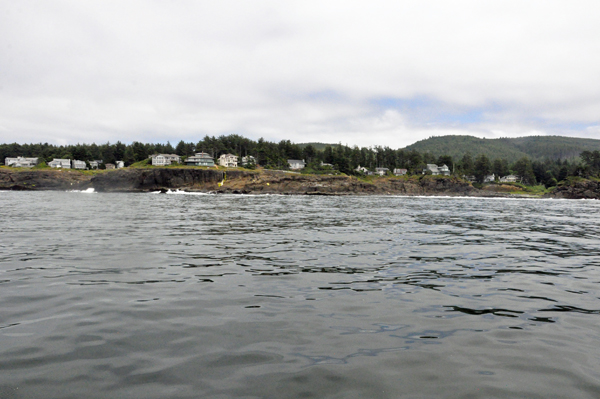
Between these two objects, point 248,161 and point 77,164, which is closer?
point 248,161

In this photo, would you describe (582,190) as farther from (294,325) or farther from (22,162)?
(22,162)

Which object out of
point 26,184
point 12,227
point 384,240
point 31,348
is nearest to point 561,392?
point 31,348

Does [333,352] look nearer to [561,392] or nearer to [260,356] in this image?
[260,356]

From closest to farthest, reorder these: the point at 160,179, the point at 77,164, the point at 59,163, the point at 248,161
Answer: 1. the point at 160,179
2. the point at 248,161
3. the point at 59,163
4. the point at 77,164

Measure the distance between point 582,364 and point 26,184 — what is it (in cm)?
16506

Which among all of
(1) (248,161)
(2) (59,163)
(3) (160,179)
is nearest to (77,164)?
(2) (59,163)

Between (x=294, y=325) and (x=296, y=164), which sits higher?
(x=296, y=164)

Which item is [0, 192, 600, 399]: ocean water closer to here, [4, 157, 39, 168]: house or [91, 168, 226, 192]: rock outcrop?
[91, 168, 226, 192]: rock outcrop

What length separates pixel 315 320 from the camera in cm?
736

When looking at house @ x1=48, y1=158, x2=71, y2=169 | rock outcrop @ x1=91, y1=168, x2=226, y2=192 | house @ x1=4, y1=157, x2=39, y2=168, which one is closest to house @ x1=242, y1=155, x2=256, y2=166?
rock outcrop @ x1=91, y1=168, x2=226, y2=192

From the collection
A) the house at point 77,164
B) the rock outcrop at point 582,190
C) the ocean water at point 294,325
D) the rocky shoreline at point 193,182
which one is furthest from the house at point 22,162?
the rock outcrop at point 582,190

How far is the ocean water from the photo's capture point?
4.98 metres

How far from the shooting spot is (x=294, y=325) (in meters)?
7.07

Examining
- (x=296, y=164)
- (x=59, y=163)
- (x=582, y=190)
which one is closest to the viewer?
(x=582, y=190)
